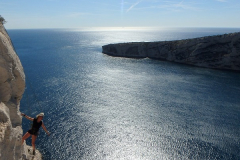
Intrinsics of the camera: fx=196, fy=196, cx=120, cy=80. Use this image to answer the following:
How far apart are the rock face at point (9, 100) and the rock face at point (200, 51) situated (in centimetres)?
8460

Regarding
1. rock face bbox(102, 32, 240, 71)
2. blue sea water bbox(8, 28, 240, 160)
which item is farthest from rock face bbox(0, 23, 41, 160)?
rock face bbox(102, 32, 240, 71)

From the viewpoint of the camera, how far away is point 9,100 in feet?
48.0

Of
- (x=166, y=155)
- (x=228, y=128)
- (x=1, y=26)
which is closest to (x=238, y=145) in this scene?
(x=228, y=128)

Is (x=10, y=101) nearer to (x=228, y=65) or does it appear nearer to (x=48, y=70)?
(x=48, y=70)

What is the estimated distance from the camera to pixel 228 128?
34500 millimetres

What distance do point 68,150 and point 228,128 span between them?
2727 cm

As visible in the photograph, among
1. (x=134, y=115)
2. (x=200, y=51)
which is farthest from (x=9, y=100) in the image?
(x=200, y=51)

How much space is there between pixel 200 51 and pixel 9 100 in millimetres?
87613

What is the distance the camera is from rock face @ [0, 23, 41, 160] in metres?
12.3

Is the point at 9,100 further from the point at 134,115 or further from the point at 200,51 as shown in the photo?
the point at 200,51

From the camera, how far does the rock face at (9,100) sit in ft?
40.3

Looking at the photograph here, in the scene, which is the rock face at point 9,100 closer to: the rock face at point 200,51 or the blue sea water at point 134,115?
the blue sea water at point 134,115

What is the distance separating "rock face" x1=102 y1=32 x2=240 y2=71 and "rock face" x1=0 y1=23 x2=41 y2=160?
84596mm

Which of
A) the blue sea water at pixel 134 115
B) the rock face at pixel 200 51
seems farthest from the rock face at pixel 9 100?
the rock face at pixel 200 51
